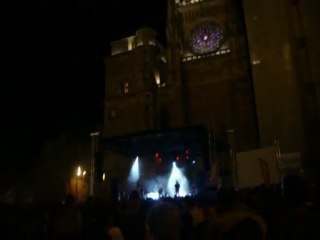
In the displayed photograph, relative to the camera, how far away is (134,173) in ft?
105

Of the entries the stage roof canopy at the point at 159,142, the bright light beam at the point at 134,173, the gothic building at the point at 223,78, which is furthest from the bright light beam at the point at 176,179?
the gothic building at the point at 223,78

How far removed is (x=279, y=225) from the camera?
311 centimetres

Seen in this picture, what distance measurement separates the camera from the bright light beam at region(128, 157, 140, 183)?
3200 cm

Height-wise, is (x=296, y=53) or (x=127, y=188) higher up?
(x=296, y=53)

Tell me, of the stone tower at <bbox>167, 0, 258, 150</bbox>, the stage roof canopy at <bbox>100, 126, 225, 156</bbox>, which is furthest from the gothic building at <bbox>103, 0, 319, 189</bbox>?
the stage roof canopy at <bbox>100, 126, 225, 156</bbox>

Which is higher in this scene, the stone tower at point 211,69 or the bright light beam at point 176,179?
the stone tower at point 211,69

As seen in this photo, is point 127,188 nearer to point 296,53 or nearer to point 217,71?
point 217,71

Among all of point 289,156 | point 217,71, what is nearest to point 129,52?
point 217,71

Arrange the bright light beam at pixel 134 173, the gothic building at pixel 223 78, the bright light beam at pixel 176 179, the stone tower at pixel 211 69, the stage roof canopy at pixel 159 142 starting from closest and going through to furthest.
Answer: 1. the stage roof canopy at pixel 159 142
2. the gothic building at pixel 223 78
3. the bright light beam at pixel 176 179
4. the stone tower at pixel 211 69
5. the bright light beam at pixel 134 173

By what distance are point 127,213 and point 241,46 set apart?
2911cm

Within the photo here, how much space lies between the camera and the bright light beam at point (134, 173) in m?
32.0

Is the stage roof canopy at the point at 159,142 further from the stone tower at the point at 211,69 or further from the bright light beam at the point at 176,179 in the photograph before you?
the stone tower at the point at 211,69

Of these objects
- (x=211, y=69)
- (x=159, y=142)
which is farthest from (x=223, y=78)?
(x=159, y=142)

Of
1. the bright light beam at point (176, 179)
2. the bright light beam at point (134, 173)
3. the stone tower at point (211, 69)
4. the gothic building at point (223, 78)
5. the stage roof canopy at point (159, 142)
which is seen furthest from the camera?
the bright light beam at point (134, 173)
